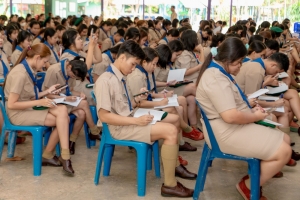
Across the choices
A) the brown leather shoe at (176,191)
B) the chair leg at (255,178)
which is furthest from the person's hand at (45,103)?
the chair leg at (255,178)

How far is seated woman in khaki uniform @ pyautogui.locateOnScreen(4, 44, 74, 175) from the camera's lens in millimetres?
3195

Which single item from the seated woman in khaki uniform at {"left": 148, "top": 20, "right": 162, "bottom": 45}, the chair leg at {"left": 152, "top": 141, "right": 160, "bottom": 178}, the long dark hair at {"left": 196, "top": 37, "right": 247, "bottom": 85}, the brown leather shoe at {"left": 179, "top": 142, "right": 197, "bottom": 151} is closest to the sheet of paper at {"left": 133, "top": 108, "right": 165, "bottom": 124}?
the chair leg at {"left": 152, "top": 141, "right": 160, "bottom": 178}

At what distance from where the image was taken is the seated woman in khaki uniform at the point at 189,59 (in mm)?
4715

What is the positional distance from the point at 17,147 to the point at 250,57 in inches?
86.2

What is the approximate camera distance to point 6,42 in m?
6.27

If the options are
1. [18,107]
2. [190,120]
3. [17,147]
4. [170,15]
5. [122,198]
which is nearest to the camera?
[122,198]

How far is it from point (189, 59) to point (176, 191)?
210 centimetres

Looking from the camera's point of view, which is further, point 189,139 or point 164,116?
point 189,139

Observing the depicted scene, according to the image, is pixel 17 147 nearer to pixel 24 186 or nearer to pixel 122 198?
pixel 24 186

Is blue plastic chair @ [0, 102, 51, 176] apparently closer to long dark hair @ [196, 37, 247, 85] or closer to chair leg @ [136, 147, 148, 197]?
chair leg @ [136, 147, 148, 197]

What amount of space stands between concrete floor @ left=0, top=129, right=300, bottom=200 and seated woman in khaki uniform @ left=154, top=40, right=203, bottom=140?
0.79 m

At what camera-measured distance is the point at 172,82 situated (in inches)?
163

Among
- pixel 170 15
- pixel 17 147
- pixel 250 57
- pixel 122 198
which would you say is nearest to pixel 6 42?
pixel 17 147

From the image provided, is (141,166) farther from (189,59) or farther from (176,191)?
(189,59)
